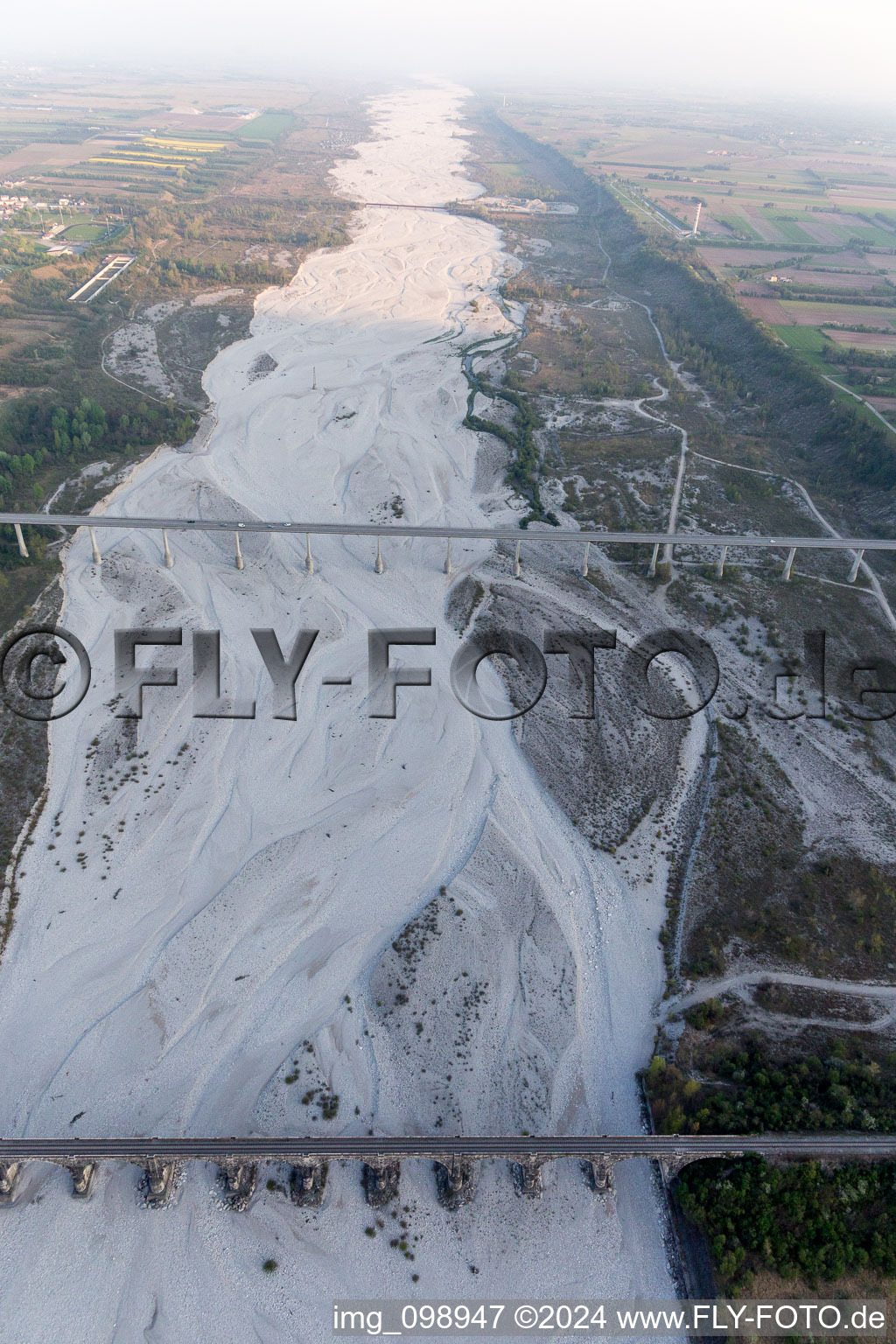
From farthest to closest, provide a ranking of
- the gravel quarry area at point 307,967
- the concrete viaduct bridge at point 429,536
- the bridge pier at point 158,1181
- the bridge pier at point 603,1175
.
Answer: the concrete viaduct bridge at point 429,536
the bridge pier at point 603,1175
the bridge pier at point 158,1181
the gravel quarry area at point 307,967

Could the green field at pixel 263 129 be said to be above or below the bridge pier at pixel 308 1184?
above

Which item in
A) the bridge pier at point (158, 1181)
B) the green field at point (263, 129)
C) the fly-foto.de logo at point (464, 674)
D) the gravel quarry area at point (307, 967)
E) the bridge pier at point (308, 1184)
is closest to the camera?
the gravel quarry area at point (307, 967)

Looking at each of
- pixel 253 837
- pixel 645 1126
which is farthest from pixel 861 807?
pixel 253 837

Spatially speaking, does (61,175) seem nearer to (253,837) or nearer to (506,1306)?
(253,837)

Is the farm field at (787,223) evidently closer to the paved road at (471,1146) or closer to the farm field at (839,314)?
the farm field at (839,314)

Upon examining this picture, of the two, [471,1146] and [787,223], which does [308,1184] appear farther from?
[787,223]

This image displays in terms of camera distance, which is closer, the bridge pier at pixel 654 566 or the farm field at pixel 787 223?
the bridge pier at pixel 654 566

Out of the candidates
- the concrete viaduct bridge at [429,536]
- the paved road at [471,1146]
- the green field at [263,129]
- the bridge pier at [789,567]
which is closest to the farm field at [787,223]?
the bridge pier at [789,567]

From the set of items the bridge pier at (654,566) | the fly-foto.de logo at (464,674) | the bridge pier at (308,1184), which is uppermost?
the bridge pier at (654,566)
